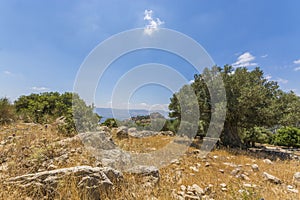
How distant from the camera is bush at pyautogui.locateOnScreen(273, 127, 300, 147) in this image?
550 inches

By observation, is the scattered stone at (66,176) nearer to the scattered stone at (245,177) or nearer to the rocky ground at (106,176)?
the rocky ground at (106,176)

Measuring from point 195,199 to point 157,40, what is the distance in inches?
181

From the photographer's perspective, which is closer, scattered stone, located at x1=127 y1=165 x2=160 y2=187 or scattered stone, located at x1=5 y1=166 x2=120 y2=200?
scattered stone, located at x1=5 y1=166 x2=120 y2=200

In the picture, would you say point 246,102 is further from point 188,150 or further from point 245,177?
point 245,177

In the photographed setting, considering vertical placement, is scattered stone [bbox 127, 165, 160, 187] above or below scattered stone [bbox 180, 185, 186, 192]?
above

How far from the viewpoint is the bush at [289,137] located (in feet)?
45.8

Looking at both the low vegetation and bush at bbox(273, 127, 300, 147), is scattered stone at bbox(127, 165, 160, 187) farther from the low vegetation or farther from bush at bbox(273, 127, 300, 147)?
bush at bbox(273, 127, 300, 147)

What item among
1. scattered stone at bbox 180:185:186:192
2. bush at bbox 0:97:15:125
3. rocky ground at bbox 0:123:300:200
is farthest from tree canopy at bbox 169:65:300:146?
bush at bbox 0:97:15:125

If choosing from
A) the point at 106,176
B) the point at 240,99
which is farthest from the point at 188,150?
the point at 106,176

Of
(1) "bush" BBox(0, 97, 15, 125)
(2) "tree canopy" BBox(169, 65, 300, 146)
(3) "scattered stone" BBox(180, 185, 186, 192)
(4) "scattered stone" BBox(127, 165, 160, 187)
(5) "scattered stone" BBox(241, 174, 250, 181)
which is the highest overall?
(2) "tree canopy" BBox(169, 65, 300, 146)

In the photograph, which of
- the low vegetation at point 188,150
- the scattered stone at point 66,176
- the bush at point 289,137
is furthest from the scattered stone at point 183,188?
the bush at point 289,137

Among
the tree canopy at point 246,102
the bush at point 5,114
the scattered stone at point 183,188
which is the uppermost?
the tree canopy at point 246,102

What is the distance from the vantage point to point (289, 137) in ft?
46.4

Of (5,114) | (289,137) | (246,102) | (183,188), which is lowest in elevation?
(183,188)
